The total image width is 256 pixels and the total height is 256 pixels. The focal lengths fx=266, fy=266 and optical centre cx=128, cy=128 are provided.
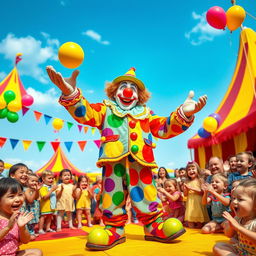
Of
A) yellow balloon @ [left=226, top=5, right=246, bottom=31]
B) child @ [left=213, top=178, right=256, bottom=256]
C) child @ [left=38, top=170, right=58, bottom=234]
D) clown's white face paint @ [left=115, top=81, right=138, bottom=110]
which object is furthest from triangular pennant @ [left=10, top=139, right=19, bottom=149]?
child @ [left=213, top=178, right=256, bottom=256]

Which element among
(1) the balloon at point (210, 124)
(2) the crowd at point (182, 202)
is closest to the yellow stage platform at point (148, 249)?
(2) the crowd at point (182, 202)

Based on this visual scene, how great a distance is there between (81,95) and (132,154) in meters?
0.72

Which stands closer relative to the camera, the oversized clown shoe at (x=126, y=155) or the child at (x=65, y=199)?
the oversized clown shoe at (x=126, y=155)

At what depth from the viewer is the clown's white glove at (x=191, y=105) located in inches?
95.7

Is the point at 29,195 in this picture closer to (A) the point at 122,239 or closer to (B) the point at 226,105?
(A) the point at 122,239

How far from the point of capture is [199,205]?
358 cm

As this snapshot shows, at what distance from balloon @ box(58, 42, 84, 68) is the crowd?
3.31 feet

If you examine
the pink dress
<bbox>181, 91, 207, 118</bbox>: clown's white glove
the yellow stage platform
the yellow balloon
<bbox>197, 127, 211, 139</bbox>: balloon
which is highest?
the yellow balloon

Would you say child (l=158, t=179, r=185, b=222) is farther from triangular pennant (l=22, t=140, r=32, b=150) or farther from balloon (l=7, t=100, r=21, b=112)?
triangular pennant (l=22, t=140, r=32, b=150)

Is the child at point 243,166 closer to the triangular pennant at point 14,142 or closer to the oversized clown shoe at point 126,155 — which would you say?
the oversized clown shoe at point 126,155

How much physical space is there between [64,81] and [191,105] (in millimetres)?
1181

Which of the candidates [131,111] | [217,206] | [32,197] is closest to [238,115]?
[217,206]

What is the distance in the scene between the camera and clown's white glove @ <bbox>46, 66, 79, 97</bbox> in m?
2.21

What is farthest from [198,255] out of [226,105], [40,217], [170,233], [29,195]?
[226,105]
